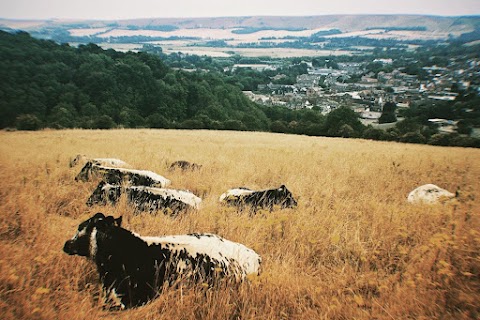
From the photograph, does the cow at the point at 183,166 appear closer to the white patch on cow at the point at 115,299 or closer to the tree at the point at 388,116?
the white patch on cow at the point at 115,299

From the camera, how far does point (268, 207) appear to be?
5.30 m

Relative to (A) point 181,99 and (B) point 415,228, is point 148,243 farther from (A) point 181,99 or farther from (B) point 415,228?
(A) point 181,99

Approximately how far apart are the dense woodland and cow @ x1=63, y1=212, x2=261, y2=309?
39134 mm

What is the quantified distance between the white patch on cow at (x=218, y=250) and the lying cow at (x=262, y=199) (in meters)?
1.96

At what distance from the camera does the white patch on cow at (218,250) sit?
305cm

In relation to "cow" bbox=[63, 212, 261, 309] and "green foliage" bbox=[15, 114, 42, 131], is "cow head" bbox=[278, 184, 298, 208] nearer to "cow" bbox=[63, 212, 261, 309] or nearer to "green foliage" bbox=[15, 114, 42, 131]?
"cow" bbox=[63, 212, 261, 309]

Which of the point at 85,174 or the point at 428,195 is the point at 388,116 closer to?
the point at 428,195

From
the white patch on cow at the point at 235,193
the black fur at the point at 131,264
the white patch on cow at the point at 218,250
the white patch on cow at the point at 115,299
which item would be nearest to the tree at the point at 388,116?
the white patch on cow at the point at 235,193

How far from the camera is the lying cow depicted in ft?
17.7

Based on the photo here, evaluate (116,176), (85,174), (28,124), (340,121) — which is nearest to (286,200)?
(116,176)

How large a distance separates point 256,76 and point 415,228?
134528mm

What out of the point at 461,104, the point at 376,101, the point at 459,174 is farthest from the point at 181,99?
the point at 459,174

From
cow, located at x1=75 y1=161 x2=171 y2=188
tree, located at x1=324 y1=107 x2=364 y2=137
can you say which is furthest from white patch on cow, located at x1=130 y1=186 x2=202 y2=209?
tree, located at x1=324 y1=107 x2=364 y2=137

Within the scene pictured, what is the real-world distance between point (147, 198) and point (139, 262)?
249cm
